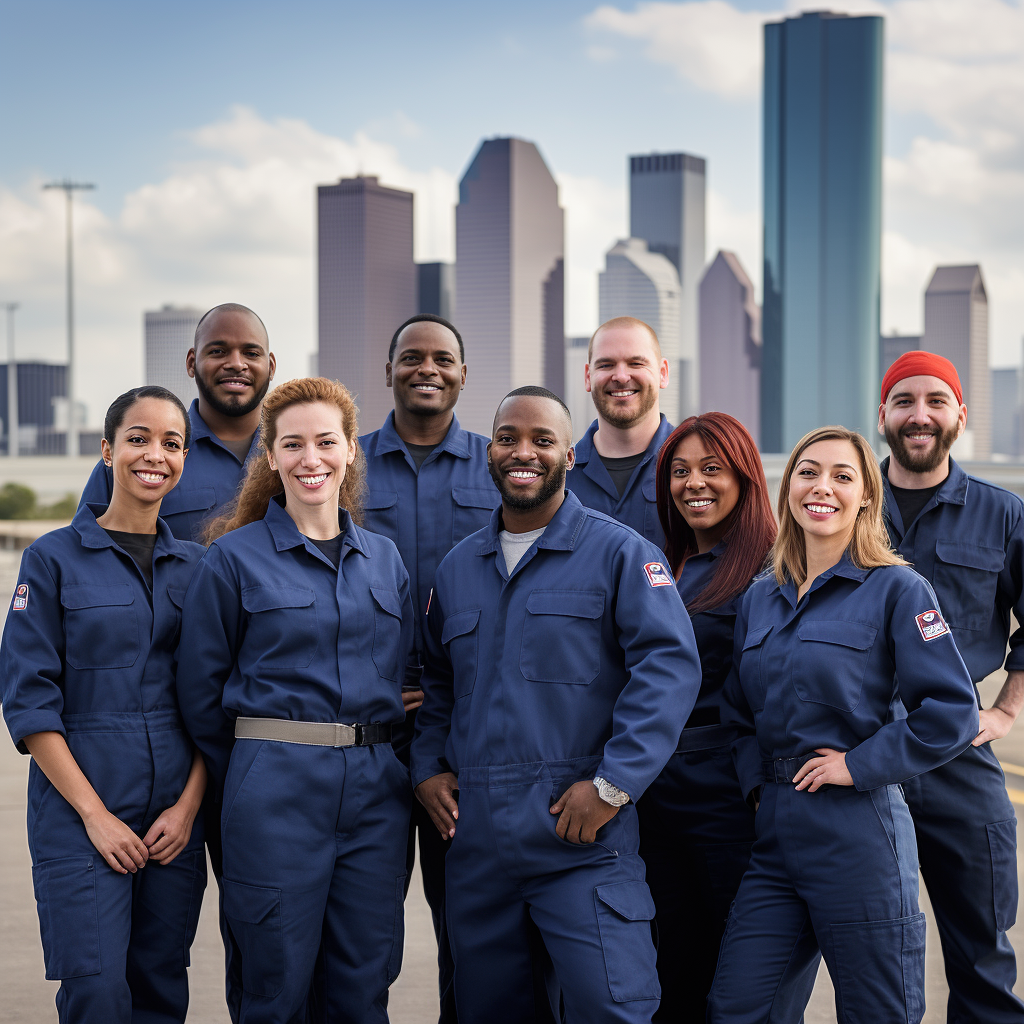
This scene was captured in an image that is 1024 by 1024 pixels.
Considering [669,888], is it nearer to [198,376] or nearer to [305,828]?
[305,828]

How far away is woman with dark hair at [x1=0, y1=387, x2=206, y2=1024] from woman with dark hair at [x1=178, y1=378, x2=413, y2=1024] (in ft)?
0.41

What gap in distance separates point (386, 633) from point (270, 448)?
1.95 ft

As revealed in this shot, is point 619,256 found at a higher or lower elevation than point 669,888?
higher

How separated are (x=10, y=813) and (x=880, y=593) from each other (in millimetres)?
4782

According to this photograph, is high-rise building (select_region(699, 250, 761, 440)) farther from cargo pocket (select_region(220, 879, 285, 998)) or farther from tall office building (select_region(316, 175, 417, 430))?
cargo pocket (select_region(220, 879, 285, 998))

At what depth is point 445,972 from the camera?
11.0ft

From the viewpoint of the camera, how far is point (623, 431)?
3.74m

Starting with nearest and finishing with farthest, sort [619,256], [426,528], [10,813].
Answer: [426,528] < [10,813] < [619,256]

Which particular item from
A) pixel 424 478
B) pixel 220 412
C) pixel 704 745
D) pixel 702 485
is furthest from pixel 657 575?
pixel 220 412

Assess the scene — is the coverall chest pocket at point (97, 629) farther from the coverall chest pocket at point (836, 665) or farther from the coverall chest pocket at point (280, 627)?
the coverall chest pocket at point (836, 665)

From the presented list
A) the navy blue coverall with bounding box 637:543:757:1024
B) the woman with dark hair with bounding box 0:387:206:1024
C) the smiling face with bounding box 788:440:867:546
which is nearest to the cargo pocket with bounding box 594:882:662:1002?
the navy blue coverall with bounding box 637:543:757:1024

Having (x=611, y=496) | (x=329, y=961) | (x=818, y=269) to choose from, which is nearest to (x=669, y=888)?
(x=329, y=961)

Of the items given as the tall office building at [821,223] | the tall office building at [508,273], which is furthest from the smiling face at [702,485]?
the tall office building at [821,223]

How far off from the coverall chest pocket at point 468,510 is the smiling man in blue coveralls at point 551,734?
0.62 meters
